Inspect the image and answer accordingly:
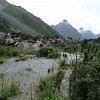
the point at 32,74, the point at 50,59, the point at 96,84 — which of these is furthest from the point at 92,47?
the point at 50,59

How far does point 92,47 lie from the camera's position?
13.9 metres

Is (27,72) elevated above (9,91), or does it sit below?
above

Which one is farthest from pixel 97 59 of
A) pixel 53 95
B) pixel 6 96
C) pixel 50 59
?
pixel 50 59

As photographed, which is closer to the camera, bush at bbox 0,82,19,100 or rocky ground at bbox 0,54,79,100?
bush at bbox 0,82,19,100

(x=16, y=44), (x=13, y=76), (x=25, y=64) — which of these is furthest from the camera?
(x=16, y=44)

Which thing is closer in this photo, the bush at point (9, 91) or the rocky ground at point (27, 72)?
the bush at point (9, 91)

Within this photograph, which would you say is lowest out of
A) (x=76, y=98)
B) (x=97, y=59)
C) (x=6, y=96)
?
(x=6, y=96)

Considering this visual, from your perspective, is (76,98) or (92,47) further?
(92,47)

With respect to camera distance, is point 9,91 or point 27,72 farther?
point 27,72

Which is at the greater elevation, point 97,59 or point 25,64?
point 97,59

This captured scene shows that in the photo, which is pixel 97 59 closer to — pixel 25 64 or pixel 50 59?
pixel 25 64

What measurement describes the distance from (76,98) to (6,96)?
659 cm

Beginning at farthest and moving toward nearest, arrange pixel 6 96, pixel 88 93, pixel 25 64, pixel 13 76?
1. pixel 25 64
2. pixel 13 76
3. pixel 6 96
4. pixel 88 93

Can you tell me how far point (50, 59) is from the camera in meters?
30.3
